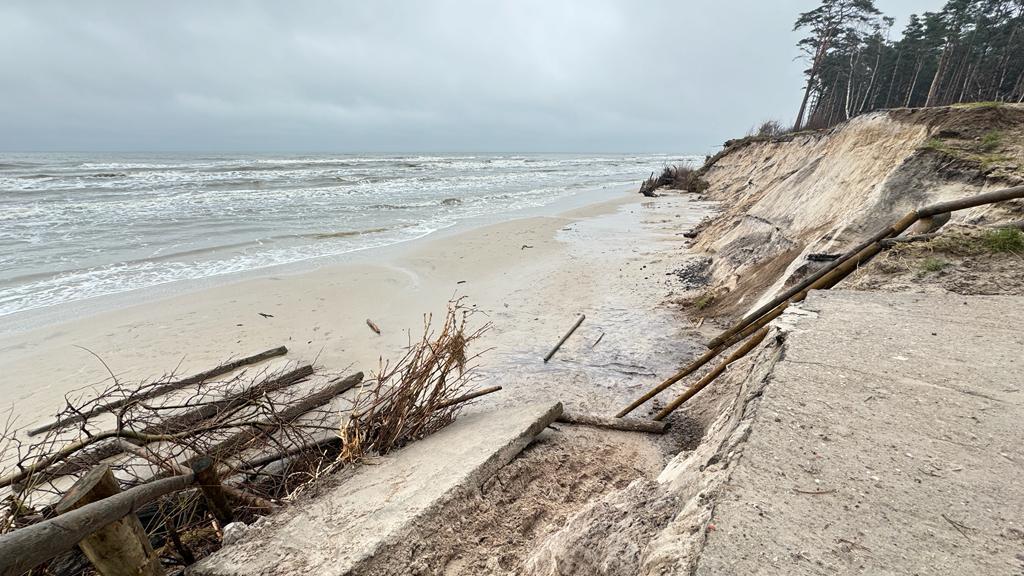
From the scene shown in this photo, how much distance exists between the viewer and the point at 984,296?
3.19 meters

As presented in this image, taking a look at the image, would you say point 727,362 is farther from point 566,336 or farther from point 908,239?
point 566,336

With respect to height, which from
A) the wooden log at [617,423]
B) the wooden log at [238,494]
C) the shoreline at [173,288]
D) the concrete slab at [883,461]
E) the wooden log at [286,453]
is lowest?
the shoreline at [173,288]

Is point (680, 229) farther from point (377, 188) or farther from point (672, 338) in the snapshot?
point (377, 188)

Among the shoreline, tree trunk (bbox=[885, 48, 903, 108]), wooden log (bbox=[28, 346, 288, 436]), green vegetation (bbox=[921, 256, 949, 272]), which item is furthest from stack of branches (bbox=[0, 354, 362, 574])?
tree trunk (bbox=[885, 48, 903, 108])

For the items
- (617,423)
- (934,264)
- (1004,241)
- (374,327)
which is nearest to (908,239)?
(934,264)

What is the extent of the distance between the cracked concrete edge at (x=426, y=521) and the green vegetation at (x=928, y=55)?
32710mm

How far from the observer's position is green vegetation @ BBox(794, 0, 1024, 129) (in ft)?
92.6

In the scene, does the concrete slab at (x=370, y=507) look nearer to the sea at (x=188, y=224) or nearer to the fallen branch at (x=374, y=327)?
the fallen branch at (x=374, y=327)

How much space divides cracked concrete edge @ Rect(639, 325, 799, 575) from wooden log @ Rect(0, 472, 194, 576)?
2013mm

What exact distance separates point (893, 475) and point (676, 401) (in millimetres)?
1906

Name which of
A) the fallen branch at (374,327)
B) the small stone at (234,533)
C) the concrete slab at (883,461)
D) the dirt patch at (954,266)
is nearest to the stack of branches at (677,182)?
the fallen branch at (374,327)

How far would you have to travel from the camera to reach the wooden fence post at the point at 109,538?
1.74 m

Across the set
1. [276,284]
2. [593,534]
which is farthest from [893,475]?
[276,284]

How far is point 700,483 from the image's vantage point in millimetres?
1730
